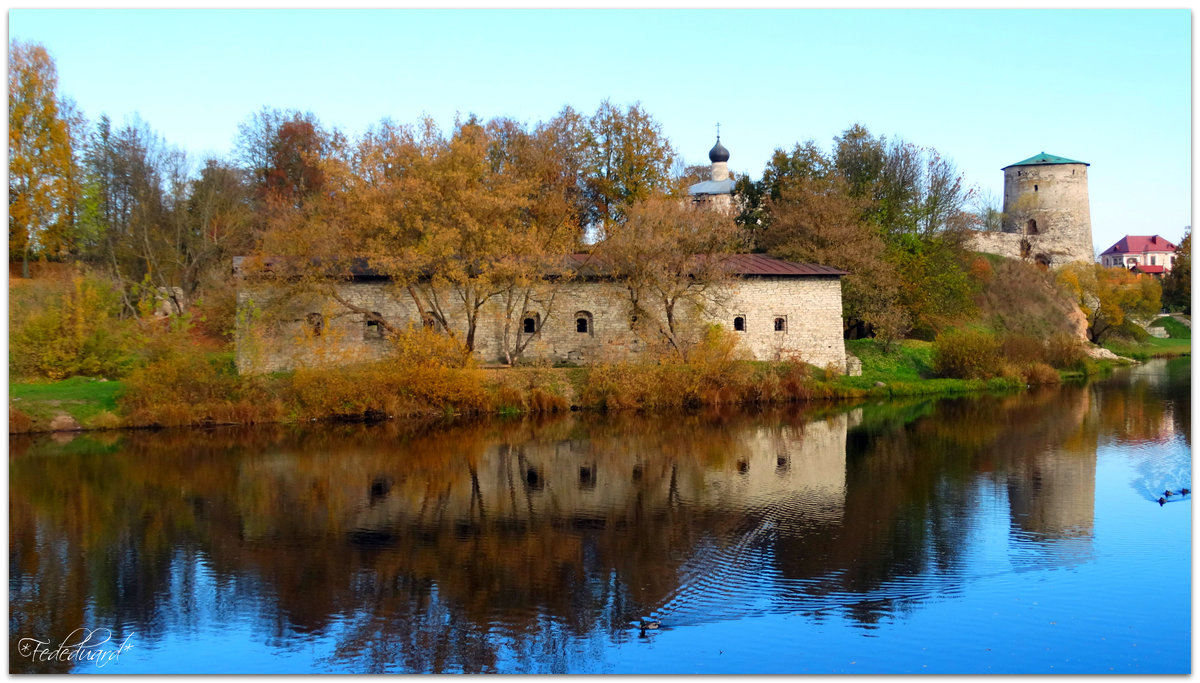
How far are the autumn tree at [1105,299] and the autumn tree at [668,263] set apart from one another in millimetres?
18862

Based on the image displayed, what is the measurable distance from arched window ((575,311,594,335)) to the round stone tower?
25.5 meters

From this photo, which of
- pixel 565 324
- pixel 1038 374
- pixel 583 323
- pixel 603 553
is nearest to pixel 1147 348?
pixel 1038 374

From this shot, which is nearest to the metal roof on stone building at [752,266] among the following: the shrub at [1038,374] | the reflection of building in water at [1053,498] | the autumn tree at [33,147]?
the shrub at [1038,374]

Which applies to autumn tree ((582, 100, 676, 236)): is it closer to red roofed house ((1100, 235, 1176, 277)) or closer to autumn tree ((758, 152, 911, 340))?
autumn tree ((758, 152, 911, 340))

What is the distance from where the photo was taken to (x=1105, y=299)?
125ft

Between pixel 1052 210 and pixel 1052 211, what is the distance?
0.15 ft

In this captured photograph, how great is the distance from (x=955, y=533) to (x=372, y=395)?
1344 cm

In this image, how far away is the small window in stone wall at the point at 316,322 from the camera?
24.6 meters

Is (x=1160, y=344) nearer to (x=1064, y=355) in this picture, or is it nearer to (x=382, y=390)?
(x=1064, y=355)

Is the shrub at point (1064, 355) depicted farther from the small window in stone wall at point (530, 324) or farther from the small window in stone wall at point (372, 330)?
the small window in stone wall at point (372, 330)

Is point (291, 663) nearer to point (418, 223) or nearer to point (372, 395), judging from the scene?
point (372, 395)

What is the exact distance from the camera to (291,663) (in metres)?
8.15

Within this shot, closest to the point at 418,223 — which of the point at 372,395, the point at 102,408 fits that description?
the point at 372,395

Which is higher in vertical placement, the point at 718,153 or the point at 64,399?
the point at 718,153
